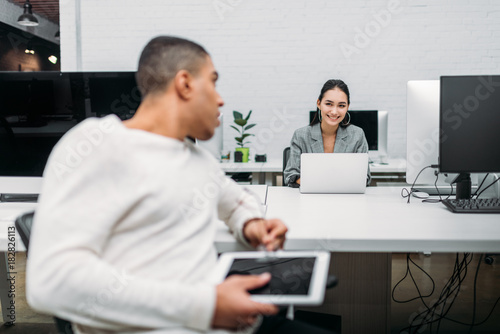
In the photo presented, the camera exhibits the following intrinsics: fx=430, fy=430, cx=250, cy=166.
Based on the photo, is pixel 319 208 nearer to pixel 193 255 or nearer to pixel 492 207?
pixel 492 207

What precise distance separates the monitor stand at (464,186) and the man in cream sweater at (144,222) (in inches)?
47.2

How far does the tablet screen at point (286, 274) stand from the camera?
908mm

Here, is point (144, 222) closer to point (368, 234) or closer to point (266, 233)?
point (266, 233)

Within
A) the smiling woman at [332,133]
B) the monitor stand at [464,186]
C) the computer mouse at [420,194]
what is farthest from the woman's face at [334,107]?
the monitor stand at [464,186]

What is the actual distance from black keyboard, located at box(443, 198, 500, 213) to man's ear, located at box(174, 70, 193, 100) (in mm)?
1078

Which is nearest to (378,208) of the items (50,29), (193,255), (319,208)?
(319,208)

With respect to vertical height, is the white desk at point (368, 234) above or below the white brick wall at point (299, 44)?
below

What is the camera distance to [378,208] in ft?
5.17

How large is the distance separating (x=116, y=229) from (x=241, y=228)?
0.42 metres

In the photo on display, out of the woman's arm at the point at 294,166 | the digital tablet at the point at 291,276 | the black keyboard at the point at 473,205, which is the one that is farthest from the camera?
the woman's arm at the point at 294,166

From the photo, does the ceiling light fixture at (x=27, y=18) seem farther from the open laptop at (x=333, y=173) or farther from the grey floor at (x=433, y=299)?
the open laptop at (x=333, y=173)

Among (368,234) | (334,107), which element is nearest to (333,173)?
(368,234)

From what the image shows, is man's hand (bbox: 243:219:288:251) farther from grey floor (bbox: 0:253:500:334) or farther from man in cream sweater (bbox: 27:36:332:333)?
grey floor (bbox: 0:253:500:334)

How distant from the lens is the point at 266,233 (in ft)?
3.51
